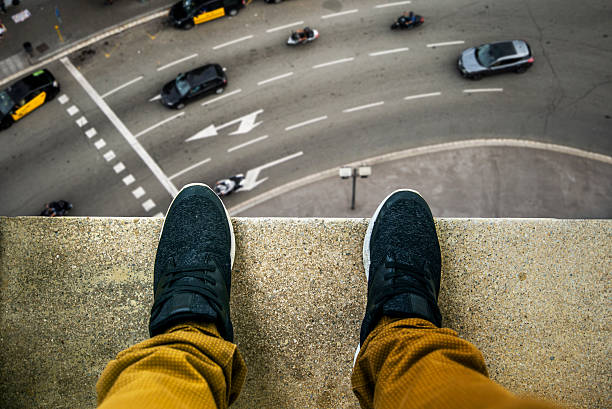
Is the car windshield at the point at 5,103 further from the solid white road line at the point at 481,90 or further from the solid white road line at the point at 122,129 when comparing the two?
the solid white road line at the point at 481,90

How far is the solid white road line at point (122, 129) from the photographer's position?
18.2 metres

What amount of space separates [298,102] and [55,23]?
491 inches

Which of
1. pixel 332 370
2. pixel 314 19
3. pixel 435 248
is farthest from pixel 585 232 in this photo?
pixel 314 19

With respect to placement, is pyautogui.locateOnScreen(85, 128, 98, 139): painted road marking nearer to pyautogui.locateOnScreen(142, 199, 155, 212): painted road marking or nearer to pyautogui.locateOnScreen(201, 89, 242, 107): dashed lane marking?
pyautogui.locateOnScreen(142, 199, 155, 212): painted road marking

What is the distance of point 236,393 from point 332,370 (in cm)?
169

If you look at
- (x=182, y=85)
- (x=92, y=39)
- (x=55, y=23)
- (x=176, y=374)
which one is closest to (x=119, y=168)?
(x=182, y=85)

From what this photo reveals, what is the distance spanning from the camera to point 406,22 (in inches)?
778

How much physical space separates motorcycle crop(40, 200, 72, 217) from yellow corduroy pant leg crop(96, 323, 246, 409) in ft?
50.4

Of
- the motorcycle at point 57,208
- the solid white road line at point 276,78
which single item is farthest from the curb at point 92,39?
the motorcycle at point 57,208

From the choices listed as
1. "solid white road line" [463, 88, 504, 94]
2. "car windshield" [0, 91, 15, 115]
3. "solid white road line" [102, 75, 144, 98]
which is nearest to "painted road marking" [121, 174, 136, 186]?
"solid white road line" [102, 75, 144, 98]

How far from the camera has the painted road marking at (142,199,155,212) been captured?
59.0ft

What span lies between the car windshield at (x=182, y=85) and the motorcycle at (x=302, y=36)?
16.4ft

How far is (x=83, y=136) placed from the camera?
744 inches

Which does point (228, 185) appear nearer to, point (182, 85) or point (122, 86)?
point (182, 85)
